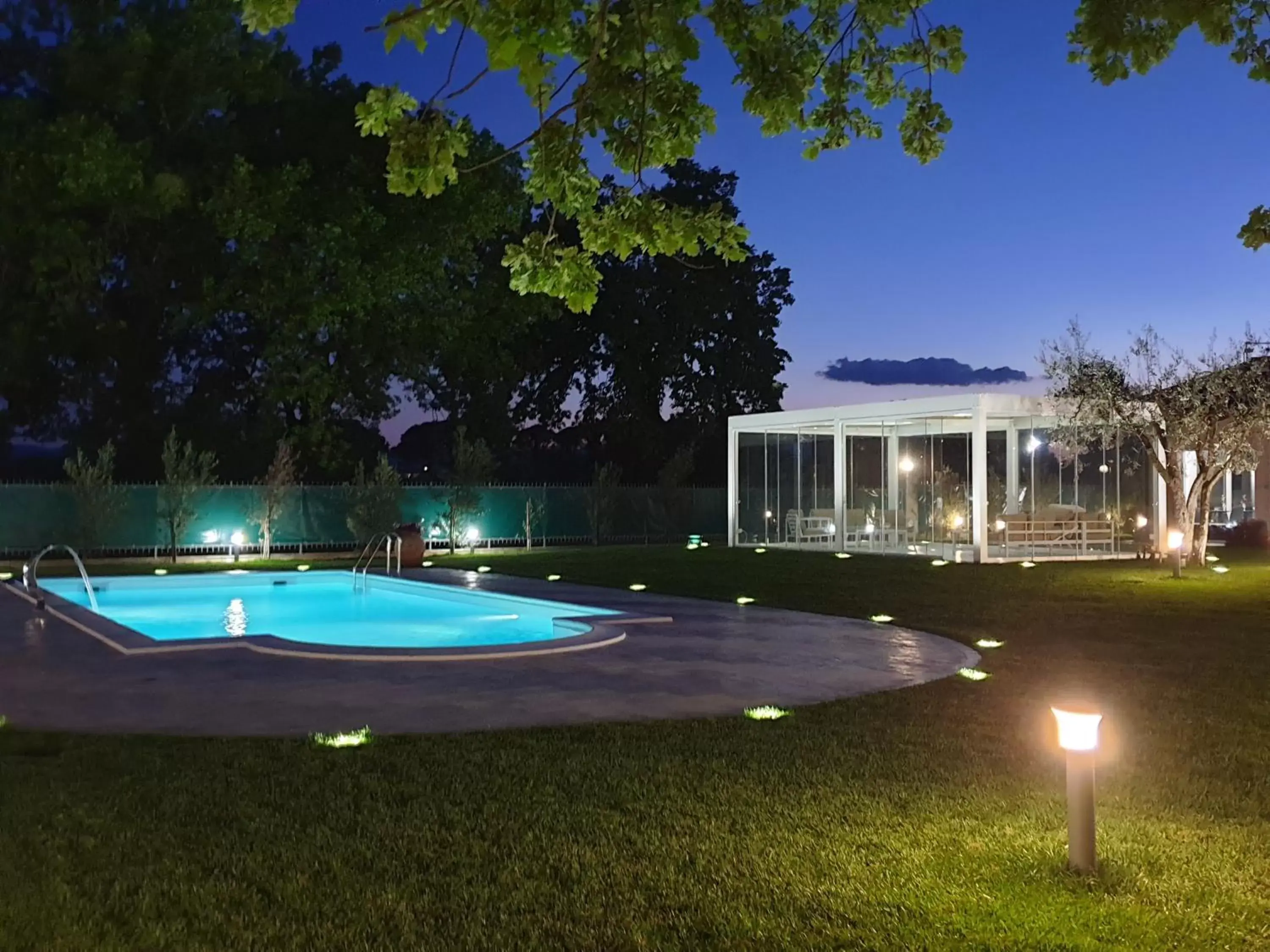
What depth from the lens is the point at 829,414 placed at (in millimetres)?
22109

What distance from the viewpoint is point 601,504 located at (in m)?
26.4

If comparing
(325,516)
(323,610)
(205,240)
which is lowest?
(323,610)

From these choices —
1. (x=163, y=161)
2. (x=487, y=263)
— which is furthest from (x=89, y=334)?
(x=487, y=263)

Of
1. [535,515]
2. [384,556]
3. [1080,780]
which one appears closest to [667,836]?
[1080,780]

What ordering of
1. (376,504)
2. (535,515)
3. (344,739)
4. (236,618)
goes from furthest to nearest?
1. (535,515)
2. (376,504)
3. (236,618)
4. (344,739)

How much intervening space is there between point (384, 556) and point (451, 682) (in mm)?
13787

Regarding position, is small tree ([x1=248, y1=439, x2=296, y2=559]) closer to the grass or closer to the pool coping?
the pool coping

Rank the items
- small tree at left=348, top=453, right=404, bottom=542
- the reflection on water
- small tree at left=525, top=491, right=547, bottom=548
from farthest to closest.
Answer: small tree at left=525, top=491, right=547, bottom=548
small tree at left=348, top=453, right=404, bottom=542
the reflection on water

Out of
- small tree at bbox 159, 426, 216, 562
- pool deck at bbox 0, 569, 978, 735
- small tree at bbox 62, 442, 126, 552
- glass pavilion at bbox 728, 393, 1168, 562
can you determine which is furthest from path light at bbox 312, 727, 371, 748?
small tree at bbox 159, 426, 216, 562

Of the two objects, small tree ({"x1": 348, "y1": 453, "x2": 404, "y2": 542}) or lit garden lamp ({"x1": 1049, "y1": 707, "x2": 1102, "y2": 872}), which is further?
small tree ({"x1": 348, "y1": 453, "x2": 404, "y2": 542})

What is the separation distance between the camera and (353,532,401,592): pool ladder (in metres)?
16.8

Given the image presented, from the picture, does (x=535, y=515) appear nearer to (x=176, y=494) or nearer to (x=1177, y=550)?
(x=176, y=494)

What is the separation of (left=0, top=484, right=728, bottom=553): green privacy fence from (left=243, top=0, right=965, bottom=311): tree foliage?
17727 millimetres

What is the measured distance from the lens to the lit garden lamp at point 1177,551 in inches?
637
